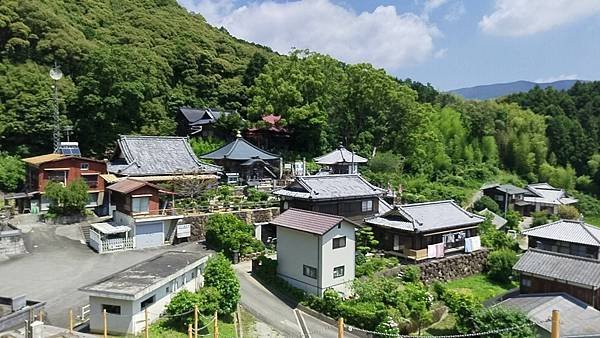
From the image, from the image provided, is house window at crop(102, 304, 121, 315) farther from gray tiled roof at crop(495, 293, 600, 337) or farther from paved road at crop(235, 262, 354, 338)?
gray tiled roof at crop(495, 293, 600, 337)

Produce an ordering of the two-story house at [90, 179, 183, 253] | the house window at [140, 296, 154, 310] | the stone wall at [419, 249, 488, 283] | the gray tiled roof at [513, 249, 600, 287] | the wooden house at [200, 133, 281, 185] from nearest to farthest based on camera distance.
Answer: the house window at [140, 296, 154, 310] < the gray tiled roof at [513, 249, 600, 287] < the two-story house at [90, 179, 183, 253] < the stone wall at [419, 249, 488, 283] < the wooden house at [200, 133, 281, 185]

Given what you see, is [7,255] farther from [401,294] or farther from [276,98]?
[276,98]

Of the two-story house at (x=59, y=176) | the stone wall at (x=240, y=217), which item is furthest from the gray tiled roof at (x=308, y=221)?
the two-story house at (x=59, y=176)

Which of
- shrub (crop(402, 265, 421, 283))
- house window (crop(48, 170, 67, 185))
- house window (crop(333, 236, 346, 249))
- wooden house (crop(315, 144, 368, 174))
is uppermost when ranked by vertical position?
wooden house (crop(315, 144, 368, 174))

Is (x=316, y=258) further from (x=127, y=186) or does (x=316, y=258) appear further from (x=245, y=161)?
(x=245, y=161)

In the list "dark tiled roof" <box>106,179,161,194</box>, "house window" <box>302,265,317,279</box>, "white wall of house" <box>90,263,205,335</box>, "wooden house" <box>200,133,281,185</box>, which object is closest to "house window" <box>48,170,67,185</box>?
"dark tiled roof" <box>106,179,161,194</box>

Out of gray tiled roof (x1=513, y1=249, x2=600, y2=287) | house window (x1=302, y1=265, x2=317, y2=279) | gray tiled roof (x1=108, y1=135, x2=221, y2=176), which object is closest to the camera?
gray tiled roof (x1=513, y1=249, x2=600, y2=287)

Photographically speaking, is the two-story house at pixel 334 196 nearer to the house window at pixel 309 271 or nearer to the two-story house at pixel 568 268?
the house window at pixel 309 271
